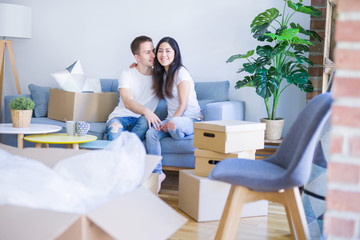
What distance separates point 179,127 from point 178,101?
340mm

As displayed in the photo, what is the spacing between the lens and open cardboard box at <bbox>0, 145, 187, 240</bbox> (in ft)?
3.37

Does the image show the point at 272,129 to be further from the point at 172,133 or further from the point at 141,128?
the point at 141,128

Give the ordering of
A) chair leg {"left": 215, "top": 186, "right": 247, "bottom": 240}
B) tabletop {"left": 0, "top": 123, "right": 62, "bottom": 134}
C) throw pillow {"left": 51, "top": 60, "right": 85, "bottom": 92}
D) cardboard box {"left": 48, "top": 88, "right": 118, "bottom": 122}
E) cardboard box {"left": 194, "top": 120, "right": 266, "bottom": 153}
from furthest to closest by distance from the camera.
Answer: throw pillow {"left": 51, "top": 60, "right": 85, "bottom": 92} < cardboard box {"left": 48, "top": 88, "right": 118, "bottom": 122} < tabletop {"left": 0, "top": 123, "right": 62, "bottom": 134} < cardboard box {"left": 194, "top": 120, "right": 266, "bottom": 153} < chair leg {"left": 215, "top": 186, "right": 247, "bottom": 240}

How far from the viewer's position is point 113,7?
4281mm

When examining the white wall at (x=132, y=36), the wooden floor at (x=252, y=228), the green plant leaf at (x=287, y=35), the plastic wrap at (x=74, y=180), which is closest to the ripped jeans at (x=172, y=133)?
the wooden floor at (x=252, y=228)

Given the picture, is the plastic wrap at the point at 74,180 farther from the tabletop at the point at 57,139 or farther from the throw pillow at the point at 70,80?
the throw pillow at the point at 70,80

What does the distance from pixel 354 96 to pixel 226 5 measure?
301cm

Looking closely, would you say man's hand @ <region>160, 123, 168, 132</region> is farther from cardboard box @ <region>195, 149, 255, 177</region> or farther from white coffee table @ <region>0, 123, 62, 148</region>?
white coffee table @ <region>0, 123, 62, 148</region>

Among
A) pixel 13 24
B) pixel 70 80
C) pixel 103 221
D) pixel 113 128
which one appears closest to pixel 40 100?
pixel 70 80

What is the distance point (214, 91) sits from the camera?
3.63 m

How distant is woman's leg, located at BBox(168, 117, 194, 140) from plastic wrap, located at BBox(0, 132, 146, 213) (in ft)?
5.08

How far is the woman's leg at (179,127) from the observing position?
9.79 ft

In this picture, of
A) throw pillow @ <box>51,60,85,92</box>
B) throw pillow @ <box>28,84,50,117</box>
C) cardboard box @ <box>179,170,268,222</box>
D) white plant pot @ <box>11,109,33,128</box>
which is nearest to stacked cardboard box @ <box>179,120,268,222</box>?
cardboard box @ <box>179,170,268,222</box>

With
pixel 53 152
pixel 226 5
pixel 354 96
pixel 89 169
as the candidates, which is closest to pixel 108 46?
pixel 226 5
